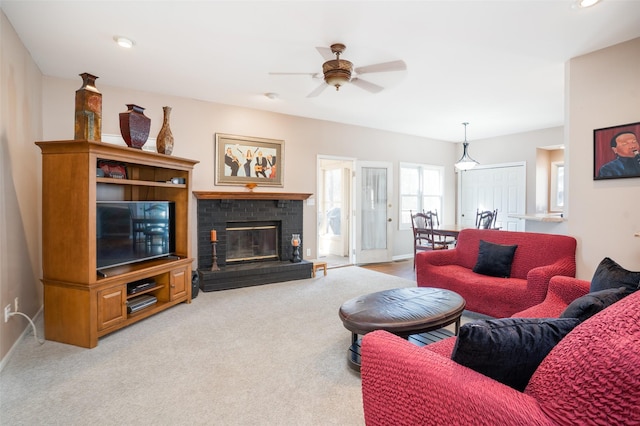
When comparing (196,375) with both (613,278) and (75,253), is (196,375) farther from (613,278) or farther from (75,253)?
(613,278)

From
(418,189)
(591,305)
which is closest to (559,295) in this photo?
(591,305)

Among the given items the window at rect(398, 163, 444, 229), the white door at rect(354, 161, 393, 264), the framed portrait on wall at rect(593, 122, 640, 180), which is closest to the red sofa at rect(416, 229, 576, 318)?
the framed portrait on wall at rect(593, 122, 640, 180)

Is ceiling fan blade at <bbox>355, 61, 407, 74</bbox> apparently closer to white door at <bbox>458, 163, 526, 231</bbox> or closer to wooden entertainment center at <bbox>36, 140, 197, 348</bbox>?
wooden entertainment center at <bbox>36, 140, 197, 348</bbox>

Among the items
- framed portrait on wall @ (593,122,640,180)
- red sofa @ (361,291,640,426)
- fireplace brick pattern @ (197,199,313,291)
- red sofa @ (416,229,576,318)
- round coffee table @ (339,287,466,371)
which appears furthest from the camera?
fireplace brick pattern @ (197,199,313,291)

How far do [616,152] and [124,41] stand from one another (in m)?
4.69

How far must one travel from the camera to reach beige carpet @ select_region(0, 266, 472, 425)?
1.81 metres

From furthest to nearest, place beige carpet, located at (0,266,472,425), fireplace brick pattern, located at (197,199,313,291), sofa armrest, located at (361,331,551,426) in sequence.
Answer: fireplace brick pattern, located at (197,199,313,291) < beige carpet, located at (0,266,472,425) < sofa armrest, located at (361,331,551,426)

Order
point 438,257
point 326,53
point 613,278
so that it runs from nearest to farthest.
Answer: point 613,278 → point 326,53 → point 438,257

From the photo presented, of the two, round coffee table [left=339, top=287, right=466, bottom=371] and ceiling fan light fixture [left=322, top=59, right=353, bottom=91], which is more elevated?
→ ceiling fan light fixture [left=322, top=59, right=353, bottom=91]

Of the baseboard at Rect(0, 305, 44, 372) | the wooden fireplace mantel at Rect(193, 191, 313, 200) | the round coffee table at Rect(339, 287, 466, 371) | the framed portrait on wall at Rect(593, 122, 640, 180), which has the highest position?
the framed portrait on wall at Rect(593, 122, 640, 180)

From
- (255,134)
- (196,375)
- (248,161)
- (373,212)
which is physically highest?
(255,134)

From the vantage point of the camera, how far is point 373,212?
6492 mm

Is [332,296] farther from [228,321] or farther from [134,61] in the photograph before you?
[134,61]

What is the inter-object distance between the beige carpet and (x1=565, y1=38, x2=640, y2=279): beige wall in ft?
8.63
